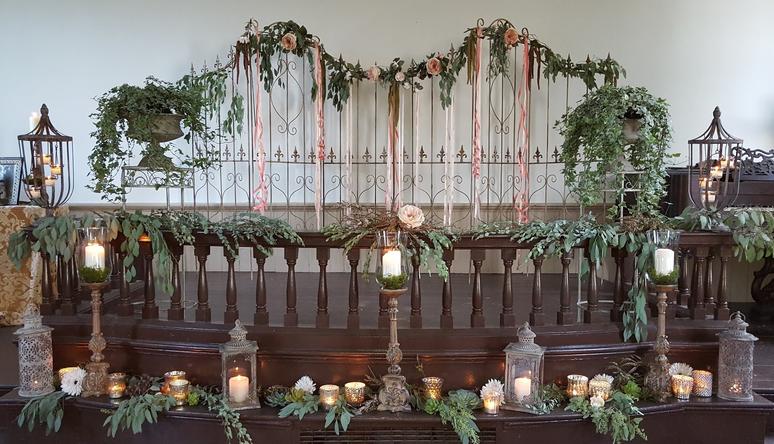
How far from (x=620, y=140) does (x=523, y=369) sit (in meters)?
1.67

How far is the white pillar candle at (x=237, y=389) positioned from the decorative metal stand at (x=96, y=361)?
2.50 ft

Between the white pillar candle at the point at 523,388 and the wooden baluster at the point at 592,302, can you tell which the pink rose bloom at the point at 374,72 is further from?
the white pillar candle at the point at 523,388

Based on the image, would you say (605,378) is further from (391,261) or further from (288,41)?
(288,41)

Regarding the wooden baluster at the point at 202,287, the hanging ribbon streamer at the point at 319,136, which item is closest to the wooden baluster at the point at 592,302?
the wooden baluster at the point at 202,287

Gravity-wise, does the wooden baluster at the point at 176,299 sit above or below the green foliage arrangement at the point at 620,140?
below

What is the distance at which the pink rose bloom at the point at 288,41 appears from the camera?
4.43 metres

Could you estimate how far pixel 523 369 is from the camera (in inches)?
117

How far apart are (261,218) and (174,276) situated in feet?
2.28

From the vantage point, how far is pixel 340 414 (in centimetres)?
286

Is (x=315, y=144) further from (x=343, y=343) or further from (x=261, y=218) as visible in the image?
(x=343, y=343)

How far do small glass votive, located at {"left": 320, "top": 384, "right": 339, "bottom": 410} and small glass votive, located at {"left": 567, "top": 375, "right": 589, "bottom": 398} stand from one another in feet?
4.32

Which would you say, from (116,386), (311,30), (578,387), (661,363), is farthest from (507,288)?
(311,30)

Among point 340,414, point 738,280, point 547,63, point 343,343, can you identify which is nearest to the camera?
point 340,414

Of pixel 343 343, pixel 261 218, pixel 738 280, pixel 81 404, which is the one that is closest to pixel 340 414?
pixel 343 343
